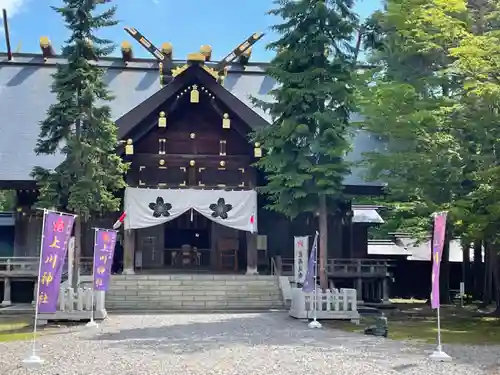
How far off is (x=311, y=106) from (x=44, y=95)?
16.0 m

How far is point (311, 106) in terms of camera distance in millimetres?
16781

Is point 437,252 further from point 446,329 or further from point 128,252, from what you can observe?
point 128,252

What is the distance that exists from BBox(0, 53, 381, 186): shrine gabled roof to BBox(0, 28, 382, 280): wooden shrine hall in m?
0.08

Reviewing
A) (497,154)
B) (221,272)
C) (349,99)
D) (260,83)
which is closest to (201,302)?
(221,272)

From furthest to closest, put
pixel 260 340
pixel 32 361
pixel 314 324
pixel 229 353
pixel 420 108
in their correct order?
pixel 420 108 < pixel 314 324 < pixel 260 340 < pixel 229 353 < pixel 32 361

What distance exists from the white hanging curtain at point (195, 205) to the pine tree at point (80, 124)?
3.69 m

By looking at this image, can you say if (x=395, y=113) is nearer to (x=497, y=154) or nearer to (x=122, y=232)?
(x=497, y=154)

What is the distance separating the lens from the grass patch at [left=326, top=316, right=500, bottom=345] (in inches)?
525

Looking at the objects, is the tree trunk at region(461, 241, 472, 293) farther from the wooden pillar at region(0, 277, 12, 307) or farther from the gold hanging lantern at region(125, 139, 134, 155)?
the wooden pillar at region(0, 277, 12, 307)

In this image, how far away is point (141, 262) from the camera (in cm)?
2327

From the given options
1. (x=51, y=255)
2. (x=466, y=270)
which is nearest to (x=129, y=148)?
(x=51, y=255)

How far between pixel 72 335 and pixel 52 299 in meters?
2.29

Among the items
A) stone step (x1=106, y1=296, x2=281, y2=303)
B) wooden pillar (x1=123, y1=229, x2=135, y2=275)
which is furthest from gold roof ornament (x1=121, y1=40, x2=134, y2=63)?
stone step (x1=106, y1=296, x2=281, y2=303)

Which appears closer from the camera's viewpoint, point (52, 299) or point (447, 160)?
point (52, 299)
